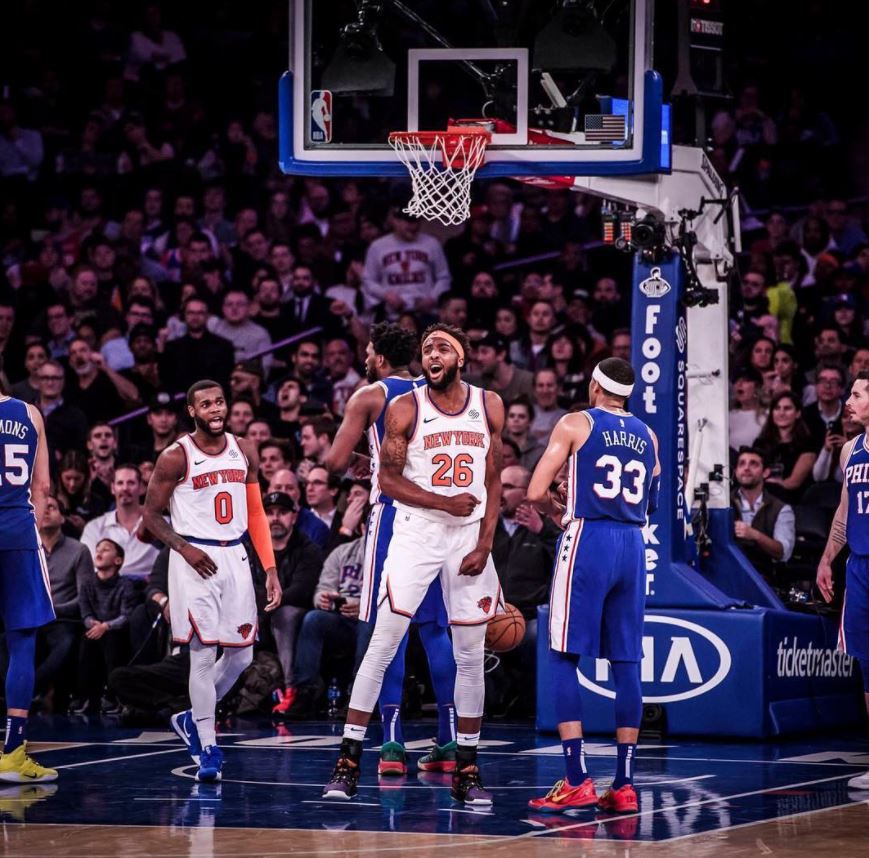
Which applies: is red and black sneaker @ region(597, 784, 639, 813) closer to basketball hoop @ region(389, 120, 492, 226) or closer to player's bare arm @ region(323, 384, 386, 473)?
player's bare arm @ region(323, 384, 386, 473)

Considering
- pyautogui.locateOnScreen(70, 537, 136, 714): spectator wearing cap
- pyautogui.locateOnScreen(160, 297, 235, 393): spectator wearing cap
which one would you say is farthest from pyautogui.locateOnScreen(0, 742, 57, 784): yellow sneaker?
pyautogui.locateOnScreen(160, 297, 235, 393): spectator wearing cap

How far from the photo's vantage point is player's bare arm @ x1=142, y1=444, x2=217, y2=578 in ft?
29.1

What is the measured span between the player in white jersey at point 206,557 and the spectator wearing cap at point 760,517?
463 cm

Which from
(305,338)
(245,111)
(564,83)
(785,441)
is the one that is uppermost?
(245,111)

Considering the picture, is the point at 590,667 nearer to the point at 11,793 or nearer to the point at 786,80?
the point at 11,793

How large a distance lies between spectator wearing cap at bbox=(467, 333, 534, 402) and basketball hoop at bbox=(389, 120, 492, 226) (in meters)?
4.57

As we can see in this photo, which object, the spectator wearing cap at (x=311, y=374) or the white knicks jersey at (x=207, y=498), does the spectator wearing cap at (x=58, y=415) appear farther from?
the white knicks jersey at (x=207, y=498)

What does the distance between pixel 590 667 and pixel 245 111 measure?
11.8 m

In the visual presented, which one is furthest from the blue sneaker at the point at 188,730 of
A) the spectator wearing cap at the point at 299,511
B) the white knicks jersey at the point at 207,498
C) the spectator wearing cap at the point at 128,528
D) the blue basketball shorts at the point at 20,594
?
the spectator wearing cap at the point at 128,528

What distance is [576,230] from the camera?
1764 cm

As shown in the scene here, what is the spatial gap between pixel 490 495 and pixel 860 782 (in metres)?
2.56

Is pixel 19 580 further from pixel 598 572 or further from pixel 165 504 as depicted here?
pixel 598 572

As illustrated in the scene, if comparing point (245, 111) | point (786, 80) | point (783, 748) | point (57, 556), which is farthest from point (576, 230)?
point (783, 748)

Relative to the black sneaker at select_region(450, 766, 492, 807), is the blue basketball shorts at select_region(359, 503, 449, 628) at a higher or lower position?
higher
